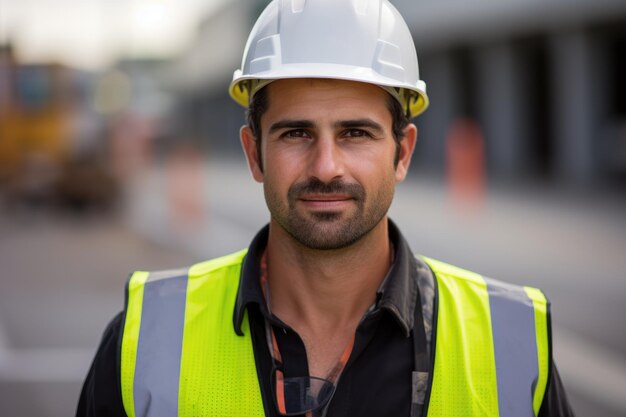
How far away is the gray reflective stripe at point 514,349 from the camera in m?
2.52

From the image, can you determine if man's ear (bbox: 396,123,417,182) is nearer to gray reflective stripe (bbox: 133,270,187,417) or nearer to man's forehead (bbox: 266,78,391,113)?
man's forehead (bbox: 266,78,391,113)

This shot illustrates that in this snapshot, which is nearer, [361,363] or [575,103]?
[361,363]

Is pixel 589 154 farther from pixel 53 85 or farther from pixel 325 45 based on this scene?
pixel 325 45

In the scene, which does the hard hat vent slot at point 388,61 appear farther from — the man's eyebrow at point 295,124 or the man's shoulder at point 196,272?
the man's shoulder at point 196,272

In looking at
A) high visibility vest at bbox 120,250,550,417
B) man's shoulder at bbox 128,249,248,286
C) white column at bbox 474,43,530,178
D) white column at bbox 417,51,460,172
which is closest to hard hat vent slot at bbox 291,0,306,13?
man's shoulder at bbox 128,249,248,286

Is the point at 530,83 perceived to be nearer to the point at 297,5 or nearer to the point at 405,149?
the point at 405,149

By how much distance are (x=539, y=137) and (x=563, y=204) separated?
11.5 meters

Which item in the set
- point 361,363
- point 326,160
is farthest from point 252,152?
point 361,363

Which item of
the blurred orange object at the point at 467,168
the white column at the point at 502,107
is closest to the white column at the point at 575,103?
the white column at the point at 502,107

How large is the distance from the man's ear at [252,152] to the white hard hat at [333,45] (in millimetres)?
143

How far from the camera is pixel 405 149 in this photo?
115 inches

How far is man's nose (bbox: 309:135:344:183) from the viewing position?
2.57 meters

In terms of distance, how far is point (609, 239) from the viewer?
12586 millimetres

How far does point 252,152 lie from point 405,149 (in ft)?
1.57
